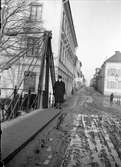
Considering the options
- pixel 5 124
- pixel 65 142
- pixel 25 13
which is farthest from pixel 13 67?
pixel 65 142

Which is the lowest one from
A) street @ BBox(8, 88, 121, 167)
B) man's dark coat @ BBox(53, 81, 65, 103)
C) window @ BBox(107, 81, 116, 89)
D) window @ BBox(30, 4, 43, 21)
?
street @ BBox(8, 88, 121, 167)

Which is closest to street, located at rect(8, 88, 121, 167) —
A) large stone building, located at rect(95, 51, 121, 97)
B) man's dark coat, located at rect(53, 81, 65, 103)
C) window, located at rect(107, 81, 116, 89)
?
man's dark coat, located at rect(53, 81, 65, 103)

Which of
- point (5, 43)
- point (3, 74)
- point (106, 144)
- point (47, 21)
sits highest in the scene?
point (47, 21)

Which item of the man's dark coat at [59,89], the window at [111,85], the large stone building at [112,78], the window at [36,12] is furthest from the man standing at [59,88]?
the window at [111,85]

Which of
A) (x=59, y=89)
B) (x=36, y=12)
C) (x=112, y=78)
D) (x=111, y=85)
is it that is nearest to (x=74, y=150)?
(x=59, y=89)

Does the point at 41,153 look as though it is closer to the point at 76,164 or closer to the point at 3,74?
the point at 76,164

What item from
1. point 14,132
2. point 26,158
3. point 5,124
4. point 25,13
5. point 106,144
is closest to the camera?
point 26,158

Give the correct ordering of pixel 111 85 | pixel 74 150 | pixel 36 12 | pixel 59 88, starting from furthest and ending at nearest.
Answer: pixel 111 85 < pixel 36 12 < pixel 59 88 < pixel 74 150

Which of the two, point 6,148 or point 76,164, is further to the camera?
point 6,148

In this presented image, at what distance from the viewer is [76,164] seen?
4340 mm

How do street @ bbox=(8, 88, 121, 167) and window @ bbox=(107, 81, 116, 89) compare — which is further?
window @ bbox=(107, 81, 116, 89)

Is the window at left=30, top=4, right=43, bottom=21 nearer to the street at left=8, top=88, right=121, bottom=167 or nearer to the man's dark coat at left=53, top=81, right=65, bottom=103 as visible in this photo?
the man's dark coat at left=53, top=81, right=65, bottom=103

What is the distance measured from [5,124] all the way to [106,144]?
11.1ft

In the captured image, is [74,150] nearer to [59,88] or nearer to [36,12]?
[59,88]
